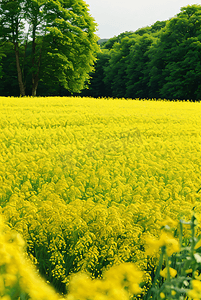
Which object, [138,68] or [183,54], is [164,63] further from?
[138,68]

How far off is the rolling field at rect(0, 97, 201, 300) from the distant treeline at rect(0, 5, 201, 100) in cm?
2425

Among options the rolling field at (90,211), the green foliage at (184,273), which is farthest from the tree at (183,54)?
the green foliage at (184,273)

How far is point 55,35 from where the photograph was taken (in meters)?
23.6

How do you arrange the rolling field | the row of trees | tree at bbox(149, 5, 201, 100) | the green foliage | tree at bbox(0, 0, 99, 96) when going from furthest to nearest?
the row of trees
tree at bbox(149, 5, 201, 100)
tree at bbox(0, 0, 99, 96)
the rolling field
the green foliage

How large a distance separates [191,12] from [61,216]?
3539 cm

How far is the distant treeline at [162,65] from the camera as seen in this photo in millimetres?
30688

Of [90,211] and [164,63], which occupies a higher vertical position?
[164,63]

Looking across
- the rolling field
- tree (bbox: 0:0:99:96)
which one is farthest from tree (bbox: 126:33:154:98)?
the rolling field

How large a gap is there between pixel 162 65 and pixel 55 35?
16.2 metres

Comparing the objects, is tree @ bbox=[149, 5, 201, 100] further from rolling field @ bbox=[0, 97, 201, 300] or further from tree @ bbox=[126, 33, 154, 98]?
rolling field @ bbox=[0, 97, 201, 300]

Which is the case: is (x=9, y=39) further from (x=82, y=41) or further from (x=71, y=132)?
(x=71, y=132)

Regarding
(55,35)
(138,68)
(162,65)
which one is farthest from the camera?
(138,68)

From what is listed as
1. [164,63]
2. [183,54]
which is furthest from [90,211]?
[164,63]

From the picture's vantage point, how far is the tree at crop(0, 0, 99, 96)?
78.7 ft
